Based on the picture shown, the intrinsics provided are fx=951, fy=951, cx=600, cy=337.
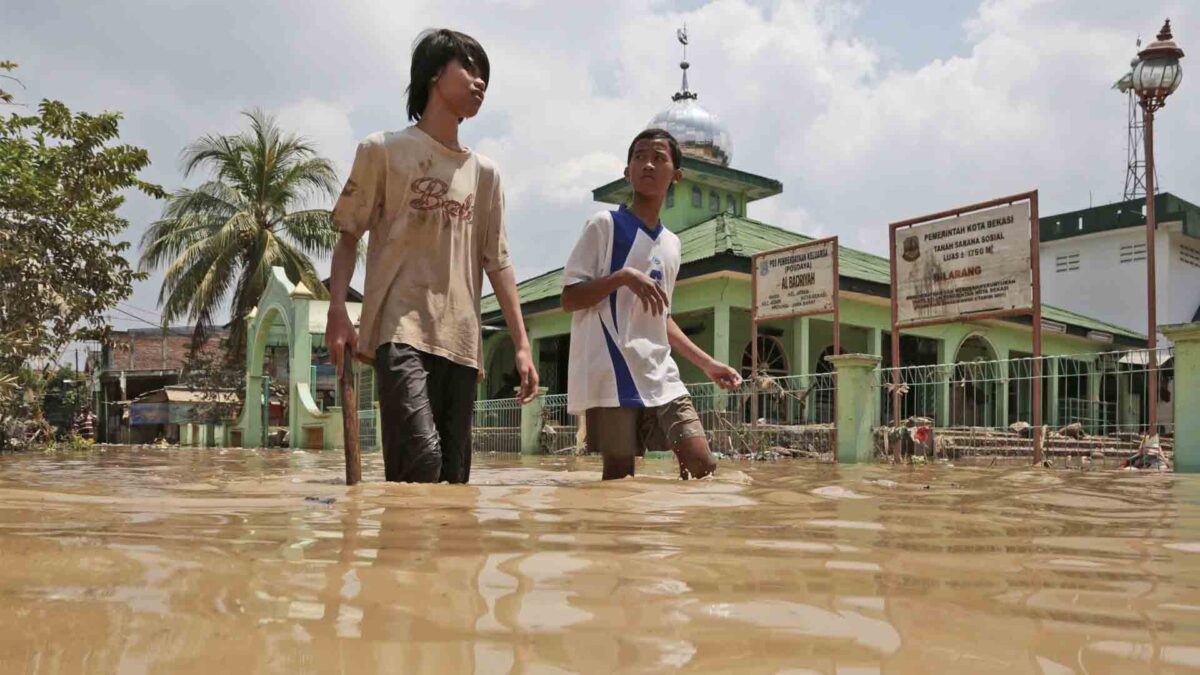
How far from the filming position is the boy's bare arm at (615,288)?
12.8 feet

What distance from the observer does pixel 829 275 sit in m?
12.3

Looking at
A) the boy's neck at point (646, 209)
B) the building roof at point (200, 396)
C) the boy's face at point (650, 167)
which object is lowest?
the building roof at point (200, 396)

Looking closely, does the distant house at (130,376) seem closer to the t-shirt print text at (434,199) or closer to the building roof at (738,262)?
the building roof at (738,262)

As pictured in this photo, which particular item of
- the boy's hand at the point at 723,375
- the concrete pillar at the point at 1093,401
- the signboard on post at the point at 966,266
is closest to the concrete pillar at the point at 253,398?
the signboard on post at the point at 966,266

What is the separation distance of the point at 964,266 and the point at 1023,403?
14.6 metres

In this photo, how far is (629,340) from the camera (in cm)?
414

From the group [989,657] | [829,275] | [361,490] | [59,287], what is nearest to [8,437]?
[59,287]

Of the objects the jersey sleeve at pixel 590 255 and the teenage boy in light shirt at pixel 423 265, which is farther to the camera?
the jersey sleeve at pixel 590 255

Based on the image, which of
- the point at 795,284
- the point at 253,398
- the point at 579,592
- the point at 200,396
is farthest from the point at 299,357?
the point at 579,592

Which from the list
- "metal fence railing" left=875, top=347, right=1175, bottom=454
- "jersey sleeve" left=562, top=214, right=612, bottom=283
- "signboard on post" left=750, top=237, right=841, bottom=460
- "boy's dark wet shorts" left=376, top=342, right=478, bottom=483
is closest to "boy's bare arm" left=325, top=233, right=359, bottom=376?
"boy's dark wet shorts" left=376, top=342, right=478, bottom=483

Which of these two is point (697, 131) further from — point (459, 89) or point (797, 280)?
point (459, 89)

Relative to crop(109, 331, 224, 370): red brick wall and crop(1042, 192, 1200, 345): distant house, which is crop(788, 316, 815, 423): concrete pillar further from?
crop(109, 331, 224, 370): red brick wall

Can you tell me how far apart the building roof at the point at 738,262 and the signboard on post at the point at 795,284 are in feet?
6.72

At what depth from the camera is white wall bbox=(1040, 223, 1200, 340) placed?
82.8 ft
